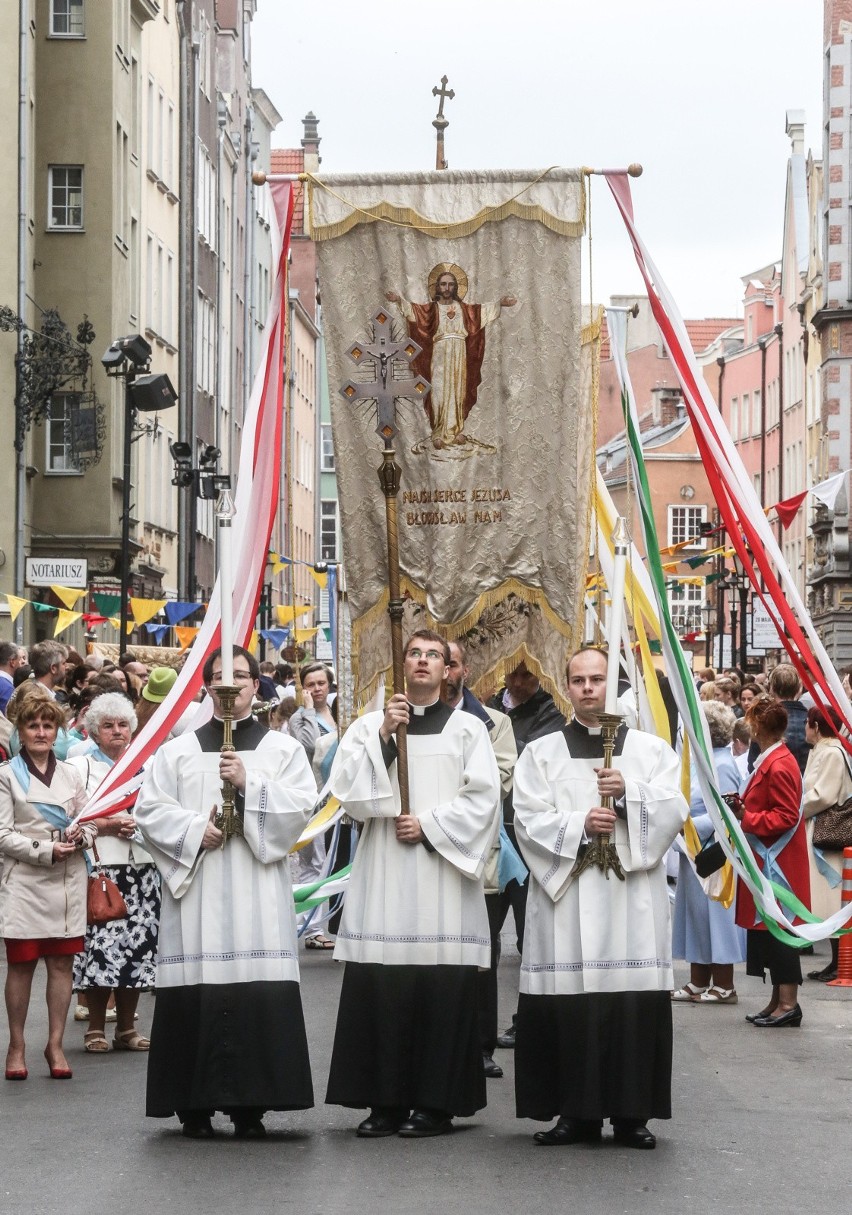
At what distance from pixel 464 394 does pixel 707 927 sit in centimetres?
368

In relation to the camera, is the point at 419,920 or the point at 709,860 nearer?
the point at 419,920

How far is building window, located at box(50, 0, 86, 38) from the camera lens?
121 ft

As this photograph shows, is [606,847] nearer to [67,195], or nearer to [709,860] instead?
[709,860]

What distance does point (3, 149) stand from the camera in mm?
33719

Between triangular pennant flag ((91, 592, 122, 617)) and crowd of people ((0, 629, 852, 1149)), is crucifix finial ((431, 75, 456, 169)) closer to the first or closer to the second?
crowd of people ((0, 629, 852, 1149))

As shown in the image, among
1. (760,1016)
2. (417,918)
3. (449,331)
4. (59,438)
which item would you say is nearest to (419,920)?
(417,918)

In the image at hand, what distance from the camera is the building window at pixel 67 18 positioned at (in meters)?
36.9

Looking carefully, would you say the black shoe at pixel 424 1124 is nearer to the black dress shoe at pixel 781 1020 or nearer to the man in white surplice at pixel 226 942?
the man in white surplice at pixel 226 942

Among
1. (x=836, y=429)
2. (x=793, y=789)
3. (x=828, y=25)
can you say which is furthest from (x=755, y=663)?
(x=793, y=789)

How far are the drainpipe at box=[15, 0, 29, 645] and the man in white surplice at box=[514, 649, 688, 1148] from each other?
2459 centimetres

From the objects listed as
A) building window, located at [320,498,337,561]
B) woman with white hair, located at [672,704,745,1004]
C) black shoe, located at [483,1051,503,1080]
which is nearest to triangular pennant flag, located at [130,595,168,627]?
woman with white hair, located at [672,704,745,1004]

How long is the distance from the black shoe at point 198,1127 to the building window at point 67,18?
3015 cm

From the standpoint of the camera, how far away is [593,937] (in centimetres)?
905

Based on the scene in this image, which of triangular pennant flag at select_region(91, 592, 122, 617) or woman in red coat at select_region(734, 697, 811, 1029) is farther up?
triangular pennant flag at select_region(91, 592, 122, 617)
